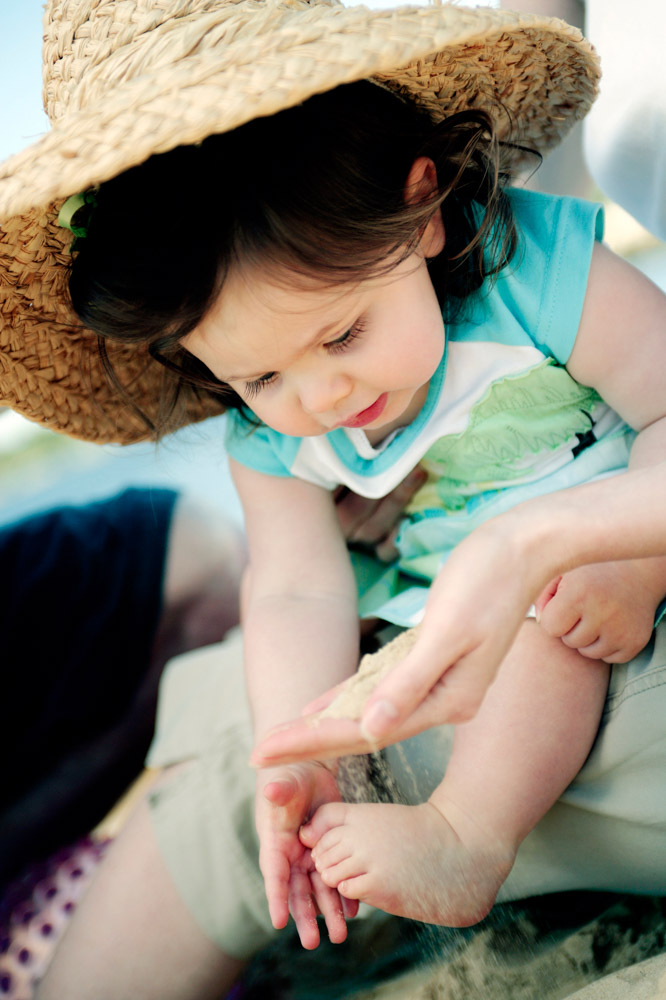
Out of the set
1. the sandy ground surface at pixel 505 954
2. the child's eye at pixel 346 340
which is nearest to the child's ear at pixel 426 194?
the child's eye at pixel 346 340

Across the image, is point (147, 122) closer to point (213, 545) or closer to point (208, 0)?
point (208, 0)

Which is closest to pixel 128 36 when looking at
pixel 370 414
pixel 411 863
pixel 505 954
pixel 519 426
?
pixel 370 414

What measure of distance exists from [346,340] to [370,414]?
10cm

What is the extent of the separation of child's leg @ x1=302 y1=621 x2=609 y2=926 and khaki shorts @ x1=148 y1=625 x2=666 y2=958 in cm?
4

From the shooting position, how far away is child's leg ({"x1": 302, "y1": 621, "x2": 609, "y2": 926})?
28.7 inches

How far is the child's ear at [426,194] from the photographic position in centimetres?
83

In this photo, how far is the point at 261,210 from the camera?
730 mm

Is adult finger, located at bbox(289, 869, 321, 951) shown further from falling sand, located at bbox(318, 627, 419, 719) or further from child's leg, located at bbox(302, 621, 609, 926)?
falling sand, located at bbox(318, 627, 419, 719)

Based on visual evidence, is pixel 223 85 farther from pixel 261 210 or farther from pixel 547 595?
pixel 547 595

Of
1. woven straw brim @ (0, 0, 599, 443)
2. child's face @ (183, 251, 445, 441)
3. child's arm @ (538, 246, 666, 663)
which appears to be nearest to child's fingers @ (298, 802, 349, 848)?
child's arm @ (538, 246, 666, 663)

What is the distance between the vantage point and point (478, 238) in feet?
2.92

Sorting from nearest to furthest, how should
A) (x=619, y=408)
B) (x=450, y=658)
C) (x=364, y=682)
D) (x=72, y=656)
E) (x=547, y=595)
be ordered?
(x=450, y=658)
(x=364, y=682)
(x=547, y=595)
(x=619, y=408)
(x=72, y=656)

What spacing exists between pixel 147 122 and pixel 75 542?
0.96 meters

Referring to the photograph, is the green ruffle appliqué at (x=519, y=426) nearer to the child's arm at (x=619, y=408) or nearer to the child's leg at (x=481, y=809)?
the child's arm at (x=619, y=408)
